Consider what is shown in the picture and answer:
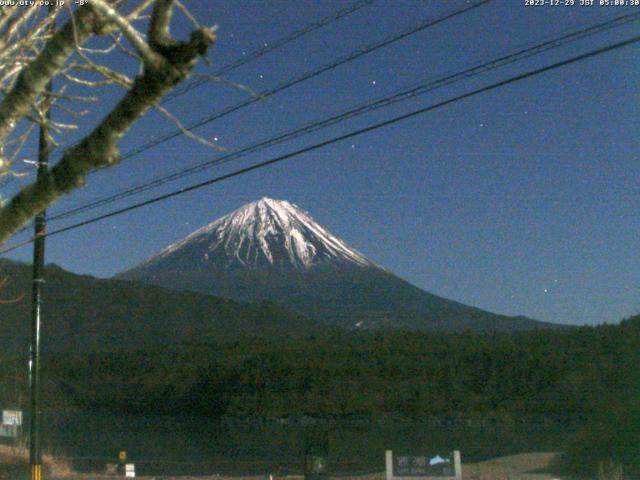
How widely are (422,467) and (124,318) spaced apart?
56.7m

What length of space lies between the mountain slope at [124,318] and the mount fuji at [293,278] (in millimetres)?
47345

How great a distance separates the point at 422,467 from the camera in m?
Result: 21.2

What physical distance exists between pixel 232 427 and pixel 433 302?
11015 centimetres

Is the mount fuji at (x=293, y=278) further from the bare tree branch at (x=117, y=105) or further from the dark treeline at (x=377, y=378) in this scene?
the bare tree branch at (x=117, y=105)

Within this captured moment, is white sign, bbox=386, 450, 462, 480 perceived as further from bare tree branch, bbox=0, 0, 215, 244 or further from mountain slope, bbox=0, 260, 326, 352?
mountain slope, bbox=0, 260, 326, 352

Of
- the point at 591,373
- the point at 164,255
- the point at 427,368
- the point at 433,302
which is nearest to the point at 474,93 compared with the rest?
the point at 591,373

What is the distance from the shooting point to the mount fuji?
471ft

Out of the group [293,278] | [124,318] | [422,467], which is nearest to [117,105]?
[422,467]

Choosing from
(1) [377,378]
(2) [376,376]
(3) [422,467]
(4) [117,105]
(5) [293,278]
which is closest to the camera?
(4) [117,105]

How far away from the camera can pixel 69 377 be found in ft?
178

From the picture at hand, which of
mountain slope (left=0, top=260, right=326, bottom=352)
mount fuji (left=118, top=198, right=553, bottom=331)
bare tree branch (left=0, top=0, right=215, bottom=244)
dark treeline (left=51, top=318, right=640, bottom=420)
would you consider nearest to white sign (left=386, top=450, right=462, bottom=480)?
bare tree branch (left=0, top=0, right=215, bottom=244)

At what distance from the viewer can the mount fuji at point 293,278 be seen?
5650 inches

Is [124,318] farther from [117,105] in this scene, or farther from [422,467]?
[117,105]

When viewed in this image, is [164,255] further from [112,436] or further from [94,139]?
[94,139]
